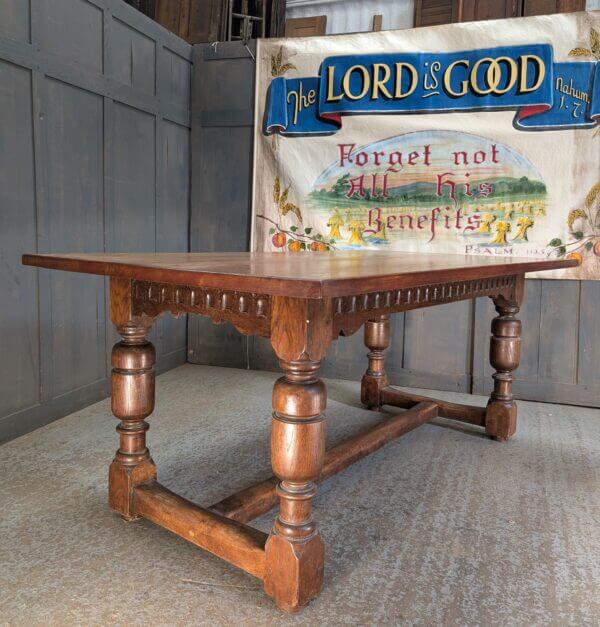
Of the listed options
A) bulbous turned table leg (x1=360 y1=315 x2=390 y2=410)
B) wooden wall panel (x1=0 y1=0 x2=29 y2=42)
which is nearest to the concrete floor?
bulbous turned table leg (x1=360 y1=315 x2=390 y2=410)

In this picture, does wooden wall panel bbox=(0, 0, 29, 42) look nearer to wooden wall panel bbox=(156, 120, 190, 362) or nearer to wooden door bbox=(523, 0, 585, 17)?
wooden wall panel bbox=(156, 120, 190, 362)

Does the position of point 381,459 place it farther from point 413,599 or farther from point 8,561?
point 8,561

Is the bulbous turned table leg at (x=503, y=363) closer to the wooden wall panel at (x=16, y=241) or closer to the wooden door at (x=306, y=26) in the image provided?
the wooden wall panel at (x=16, y=241)

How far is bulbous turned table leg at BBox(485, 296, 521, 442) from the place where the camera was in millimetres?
2779

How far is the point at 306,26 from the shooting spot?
5.54m

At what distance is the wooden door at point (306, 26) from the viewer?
5500 millimetres

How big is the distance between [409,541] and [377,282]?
95 centimetres

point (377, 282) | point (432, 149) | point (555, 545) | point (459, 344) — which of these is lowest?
point (555, 545)

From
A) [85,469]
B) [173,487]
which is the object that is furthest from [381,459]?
[85,469]

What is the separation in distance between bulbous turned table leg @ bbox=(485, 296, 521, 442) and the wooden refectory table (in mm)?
614

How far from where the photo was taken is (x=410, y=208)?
3785 mm

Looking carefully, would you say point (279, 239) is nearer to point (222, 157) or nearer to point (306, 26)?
point (222, 157)

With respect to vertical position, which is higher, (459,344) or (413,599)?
(459,344)

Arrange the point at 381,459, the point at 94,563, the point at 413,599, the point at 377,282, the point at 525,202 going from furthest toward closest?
1. the point at 525,202
2. the point at 381,459
3. the point at 94,563
4. the point at 413,599
5. the point at 377,282
